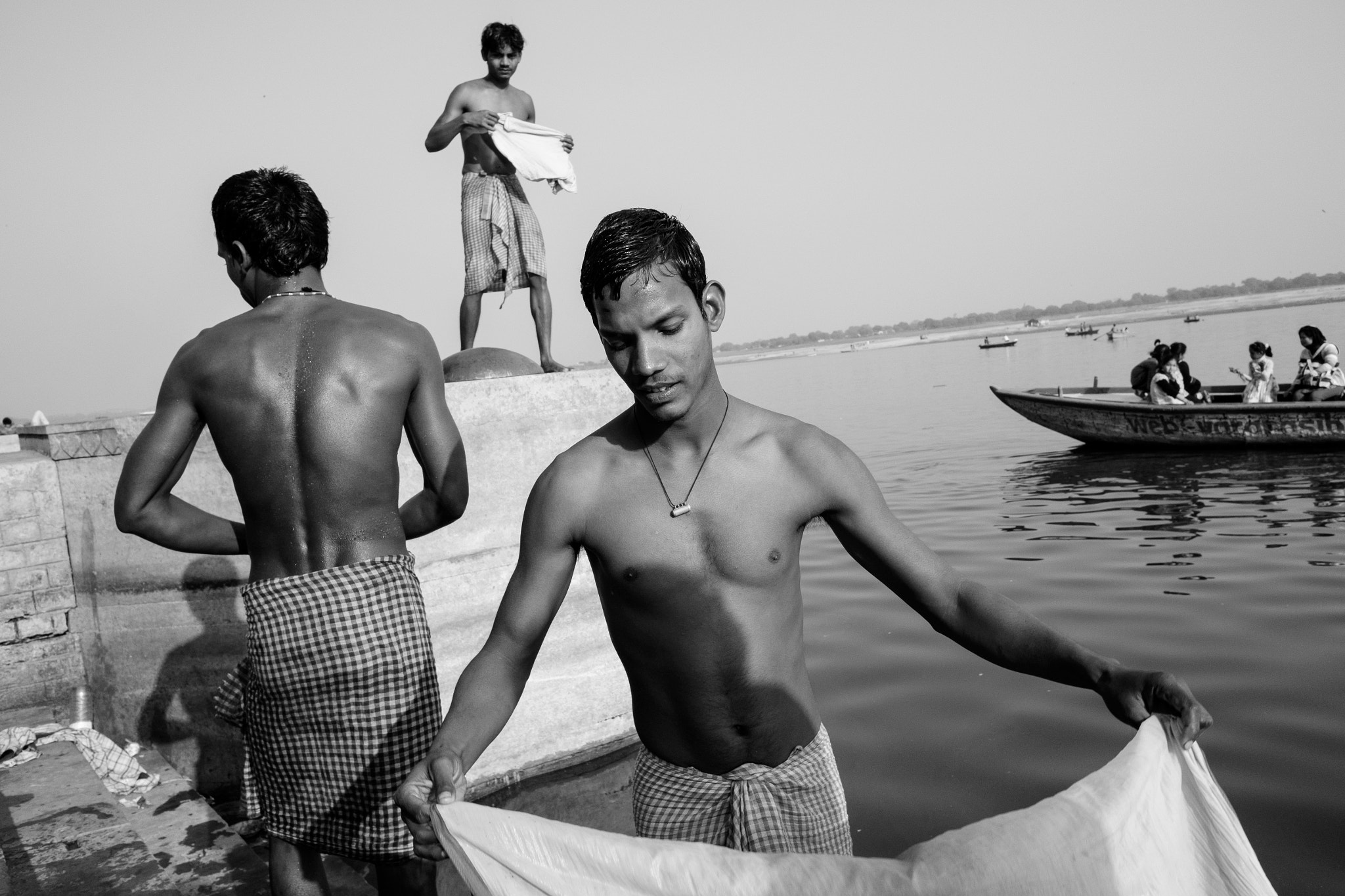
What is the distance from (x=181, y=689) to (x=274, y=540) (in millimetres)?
2499

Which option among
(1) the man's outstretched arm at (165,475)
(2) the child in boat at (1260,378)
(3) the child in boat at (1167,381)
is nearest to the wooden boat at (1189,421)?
(3) the child in boat at (1167,381)

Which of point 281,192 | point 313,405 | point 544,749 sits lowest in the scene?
point 544,749

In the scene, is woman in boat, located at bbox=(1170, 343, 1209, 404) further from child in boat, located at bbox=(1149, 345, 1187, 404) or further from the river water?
the river water

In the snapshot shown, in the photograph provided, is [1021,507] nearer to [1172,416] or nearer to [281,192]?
[1172,416]

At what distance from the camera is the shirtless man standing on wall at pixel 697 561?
2.02 meters

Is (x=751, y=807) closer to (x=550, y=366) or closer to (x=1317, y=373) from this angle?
(x=550, y=366)

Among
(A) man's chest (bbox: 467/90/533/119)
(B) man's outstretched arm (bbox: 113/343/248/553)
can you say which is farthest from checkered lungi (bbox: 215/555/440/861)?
(A) man's chest (bbox: 467/90/533/119)

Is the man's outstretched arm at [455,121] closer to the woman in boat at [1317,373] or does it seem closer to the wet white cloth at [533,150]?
the wet white cloth at [533,150]

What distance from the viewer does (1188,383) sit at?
1575 cm

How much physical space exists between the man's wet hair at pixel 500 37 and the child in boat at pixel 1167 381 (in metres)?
12.5

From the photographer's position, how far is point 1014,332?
110m

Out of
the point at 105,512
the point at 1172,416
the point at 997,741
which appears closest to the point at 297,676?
the point at 105,512

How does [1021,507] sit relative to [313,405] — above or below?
below

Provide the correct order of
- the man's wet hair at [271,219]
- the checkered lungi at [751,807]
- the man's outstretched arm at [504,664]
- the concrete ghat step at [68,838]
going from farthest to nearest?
the concrete ghat step at [68,838], the man's wet hair at [271,219], the checkered lungi at [751,807], the man's outstretched arm at [504,664]
